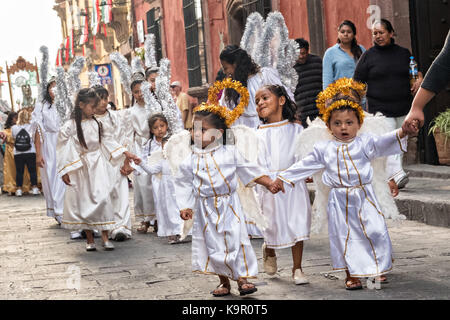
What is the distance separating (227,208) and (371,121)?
1.13 m

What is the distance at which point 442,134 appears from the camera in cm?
953

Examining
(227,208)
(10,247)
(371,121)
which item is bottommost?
(10,247)

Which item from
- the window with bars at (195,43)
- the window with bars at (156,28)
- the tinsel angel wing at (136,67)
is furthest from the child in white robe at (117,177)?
the window with bars at (156,28)

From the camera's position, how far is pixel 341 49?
9.44 meters

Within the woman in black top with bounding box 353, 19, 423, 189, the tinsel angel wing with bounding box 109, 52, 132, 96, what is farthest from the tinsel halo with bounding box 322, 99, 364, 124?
the tinsel angel wing with bounding box 109, 52, 132, 96

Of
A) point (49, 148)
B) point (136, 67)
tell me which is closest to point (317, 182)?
point (136, 67)

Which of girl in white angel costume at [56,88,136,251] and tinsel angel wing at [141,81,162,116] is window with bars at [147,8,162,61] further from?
girl in white angel costume at [56,88,136,251]

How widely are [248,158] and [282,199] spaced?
49 centimetres

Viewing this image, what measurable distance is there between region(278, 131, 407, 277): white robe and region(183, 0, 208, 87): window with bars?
14606 millimetres

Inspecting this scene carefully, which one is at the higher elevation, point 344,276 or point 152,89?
point 152,89

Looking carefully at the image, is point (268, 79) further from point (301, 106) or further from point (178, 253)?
point (301, 106)

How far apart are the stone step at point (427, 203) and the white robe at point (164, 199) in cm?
227

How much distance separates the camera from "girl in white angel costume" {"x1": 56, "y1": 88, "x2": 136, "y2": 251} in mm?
7857
